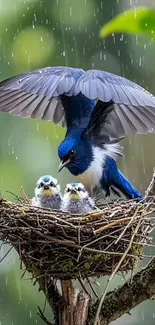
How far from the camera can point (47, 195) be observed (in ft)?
9.12

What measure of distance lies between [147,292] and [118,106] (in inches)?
33.8

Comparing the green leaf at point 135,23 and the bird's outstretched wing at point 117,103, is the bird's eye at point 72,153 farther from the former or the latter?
the green leaf at point 135,23

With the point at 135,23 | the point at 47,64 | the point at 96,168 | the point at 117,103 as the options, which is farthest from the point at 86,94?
the point at 47,64

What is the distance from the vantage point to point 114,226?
7.80 feet

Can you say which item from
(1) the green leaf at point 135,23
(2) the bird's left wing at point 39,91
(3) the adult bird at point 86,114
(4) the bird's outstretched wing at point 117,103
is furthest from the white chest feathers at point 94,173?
(1) the green leaf at point 135,23

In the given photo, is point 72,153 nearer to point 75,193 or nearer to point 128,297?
point 75,193

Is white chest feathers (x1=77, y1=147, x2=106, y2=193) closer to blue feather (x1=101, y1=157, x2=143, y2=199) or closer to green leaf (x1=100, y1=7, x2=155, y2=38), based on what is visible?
blue feather (x1=101, y1=157, x2=143, y2=199)

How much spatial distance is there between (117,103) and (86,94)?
20 cm

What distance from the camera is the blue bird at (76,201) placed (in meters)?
2.67

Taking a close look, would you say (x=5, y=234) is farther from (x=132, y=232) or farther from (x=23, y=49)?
(x=23, y=49)

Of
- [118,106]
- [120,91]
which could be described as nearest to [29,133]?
[118,106]

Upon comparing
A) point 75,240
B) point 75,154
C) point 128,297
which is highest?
point 75,154

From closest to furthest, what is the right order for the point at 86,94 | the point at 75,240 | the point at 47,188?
the point at 75,240 → the point at 86,94 → the point at 47,188

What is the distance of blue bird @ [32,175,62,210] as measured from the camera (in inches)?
109
